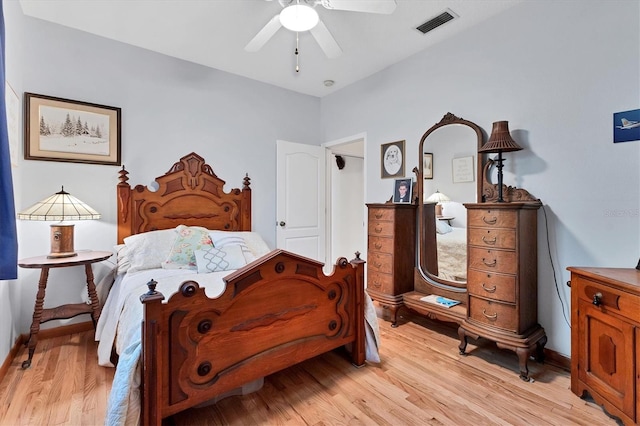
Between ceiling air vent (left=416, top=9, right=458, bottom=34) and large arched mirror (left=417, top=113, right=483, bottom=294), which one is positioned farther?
large arched mirror (left=417, top=113, right=483, bottom=294)

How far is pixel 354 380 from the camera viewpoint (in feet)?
6.60

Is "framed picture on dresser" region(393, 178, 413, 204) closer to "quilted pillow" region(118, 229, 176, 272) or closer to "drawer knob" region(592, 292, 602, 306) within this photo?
"drawer knob" region(592, 292, 602, 306)

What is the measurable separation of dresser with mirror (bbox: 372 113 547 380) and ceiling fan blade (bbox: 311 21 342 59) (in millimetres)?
1249

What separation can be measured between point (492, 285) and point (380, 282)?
1.06 m

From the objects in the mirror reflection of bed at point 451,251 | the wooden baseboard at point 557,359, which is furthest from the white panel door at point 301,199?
the wooden baseboard at point 557,359

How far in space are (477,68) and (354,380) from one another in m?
2.71

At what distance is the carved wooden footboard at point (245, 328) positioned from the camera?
55.5 inches

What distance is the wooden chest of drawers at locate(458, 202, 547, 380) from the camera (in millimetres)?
2094

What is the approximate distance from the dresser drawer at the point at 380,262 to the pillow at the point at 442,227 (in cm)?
53

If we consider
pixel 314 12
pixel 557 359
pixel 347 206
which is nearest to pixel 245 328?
pixel 314 12

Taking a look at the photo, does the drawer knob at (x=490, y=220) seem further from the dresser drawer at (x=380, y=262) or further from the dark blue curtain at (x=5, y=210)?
the dark blue curtain at (x=5, y=210)

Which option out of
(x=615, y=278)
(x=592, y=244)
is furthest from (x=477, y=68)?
(x=615, y=278)

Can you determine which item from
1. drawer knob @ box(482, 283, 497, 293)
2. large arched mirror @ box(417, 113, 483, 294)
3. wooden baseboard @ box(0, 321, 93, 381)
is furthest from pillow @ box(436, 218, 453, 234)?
wooden baseboard @ box(0, 321, 93, 381)

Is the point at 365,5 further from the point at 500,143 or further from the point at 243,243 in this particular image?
the point at 243,243
